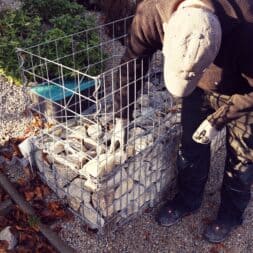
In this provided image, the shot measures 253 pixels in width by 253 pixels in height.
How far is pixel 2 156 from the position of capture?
258 centimetres

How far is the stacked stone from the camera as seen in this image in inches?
85.6

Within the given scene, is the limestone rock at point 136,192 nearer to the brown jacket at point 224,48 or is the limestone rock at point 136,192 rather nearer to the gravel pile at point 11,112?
the brown jacket at point 224,48

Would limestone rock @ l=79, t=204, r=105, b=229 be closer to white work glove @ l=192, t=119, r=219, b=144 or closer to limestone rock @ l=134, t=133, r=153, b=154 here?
limestone rock @ l=134, t=133, r=153, b=154

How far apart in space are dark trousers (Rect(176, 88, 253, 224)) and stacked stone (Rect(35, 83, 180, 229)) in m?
0.16

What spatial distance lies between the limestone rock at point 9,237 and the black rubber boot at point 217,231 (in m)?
1.13

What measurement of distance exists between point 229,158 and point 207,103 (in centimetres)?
37

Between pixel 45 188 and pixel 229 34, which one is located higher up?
pixel 229 34

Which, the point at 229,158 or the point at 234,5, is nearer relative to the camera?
the point at 234,5

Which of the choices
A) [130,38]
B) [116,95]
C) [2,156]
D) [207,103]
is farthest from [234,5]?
[2,156]

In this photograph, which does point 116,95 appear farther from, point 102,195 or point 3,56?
point 3,56

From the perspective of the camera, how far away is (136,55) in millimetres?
1807

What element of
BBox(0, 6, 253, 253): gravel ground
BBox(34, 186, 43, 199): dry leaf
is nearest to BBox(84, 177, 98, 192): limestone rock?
BBox(0, 6, 253, 253): gravel ground

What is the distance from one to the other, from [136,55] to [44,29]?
233 centimetres

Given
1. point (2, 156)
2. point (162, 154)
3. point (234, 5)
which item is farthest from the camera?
point (2, 156)
